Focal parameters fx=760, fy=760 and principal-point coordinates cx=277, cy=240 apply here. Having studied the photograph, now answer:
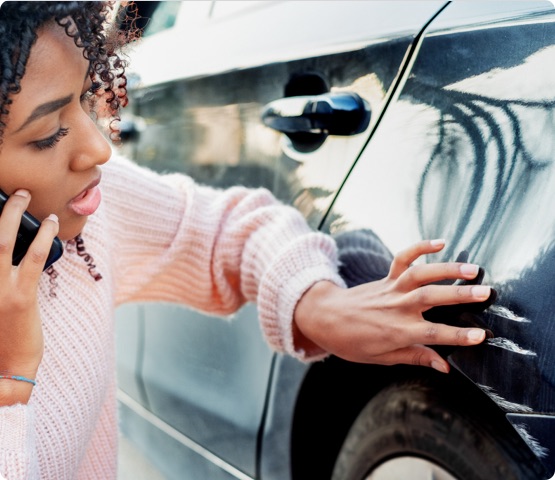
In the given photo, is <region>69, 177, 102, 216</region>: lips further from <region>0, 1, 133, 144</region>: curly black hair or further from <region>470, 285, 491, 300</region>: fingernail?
<region>470, 285, 491, 300</region>: fingernail

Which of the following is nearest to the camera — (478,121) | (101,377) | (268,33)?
(478,121)

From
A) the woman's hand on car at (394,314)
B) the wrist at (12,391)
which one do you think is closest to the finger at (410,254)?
the woman's hand on car at (394,314)

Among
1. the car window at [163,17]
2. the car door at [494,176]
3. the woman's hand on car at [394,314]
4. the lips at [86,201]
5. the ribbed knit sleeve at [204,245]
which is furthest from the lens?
the car window at [163,17]

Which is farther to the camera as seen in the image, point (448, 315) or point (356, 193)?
point (356, 193)

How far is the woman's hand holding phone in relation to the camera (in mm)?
1149

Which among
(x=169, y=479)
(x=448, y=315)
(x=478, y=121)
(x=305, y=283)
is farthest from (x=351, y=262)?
A: (x=169, y=479)

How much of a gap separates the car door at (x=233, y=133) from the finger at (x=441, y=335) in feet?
1.14

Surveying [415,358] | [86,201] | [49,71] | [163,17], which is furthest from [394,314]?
[163,17]

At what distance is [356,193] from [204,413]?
2.58 ft

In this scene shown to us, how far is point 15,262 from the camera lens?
1.25 metres

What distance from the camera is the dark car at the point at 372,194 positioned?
1.06m

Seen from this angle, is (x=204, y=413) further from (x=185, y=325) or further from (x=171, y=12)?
(x=171, y=12)

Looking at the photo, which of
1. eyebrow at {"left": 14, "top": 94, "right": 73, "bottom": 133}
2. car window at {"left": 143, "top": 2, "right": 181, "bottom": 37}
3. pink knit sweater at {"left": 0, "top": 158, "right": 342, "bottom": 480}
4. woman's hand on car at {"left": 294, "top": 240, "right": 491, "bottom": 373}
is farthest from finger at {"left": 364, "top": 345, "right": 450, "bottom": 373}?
car window at {"left": 143, "top": 2, "right": 181, "bottom": 37}

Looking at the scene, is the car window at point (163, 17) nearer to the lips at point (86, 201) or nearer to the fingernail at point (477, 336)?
the lips at point (86, 201)
